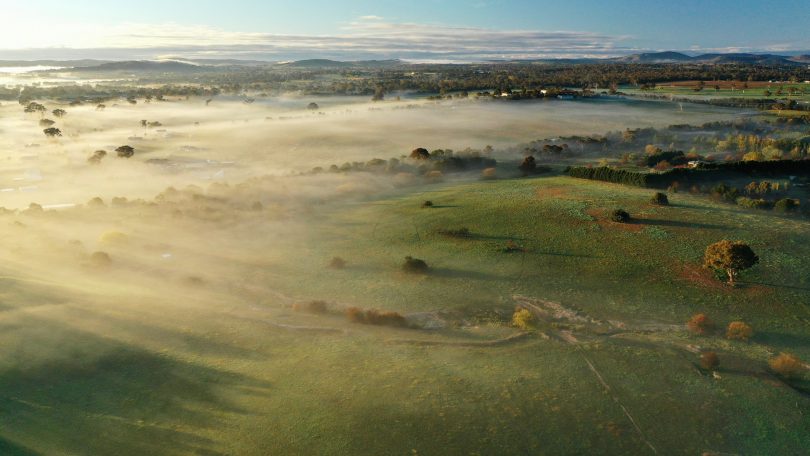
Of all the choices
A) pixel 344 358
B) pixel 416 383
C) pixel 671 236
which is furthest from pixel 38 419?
pixel 671 236

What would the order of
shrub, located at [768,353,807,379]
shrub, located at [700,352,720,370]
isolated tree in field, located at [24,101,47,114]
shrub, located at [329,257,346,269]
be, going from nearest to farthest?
shrub, located at [768,353,807,379] < shrub, located at [700,352,720,370] < shrub, located at [329,257,346,269] < isolated tree in field, located at [24,101,47,114]

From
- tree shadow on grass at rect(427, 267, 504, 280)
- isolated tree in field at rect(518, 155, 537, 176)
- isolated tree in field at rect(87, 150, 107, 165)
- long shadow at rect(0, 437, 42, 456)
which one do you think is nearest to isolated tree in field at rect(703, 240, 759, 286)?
tree shadow on grass at rect(427, 267, 504, 280)

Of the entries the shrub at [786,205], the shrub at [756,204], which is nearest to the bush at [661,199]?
the shrub at [756,204]

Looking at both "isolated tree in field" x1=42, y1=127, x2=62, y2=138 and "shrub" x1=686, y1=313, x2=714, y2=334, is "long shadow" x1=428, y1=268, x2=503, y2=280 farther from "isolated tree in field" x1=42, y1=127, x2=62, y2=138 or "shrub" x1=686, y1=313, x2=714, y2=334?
"isolated tree in field" x1=42, y1=127, x2=62, y2=138

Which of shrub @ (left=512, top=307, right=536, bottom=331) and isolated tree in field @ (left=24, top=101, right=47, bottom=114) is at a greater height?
isolated tree in field @ (left=24, top=101, right=47, bottom=114)

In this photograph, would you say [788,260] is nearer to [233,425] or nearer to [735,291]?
[735,291]
